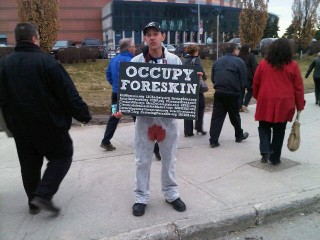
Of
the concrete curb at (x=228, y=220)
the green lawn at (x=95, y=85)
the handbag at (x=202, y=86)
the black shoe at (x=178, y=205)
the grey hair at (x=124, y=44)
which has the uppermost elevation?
the grey hair at (x=124, y=44)

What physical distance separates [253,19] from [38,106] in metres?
25.5

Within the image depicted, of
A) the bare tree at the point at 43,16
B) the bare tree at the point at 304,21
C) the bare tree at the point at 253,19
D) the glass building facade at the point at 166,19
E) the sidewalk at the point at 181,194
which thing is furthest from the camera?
the glass building facade at the point at 166,19

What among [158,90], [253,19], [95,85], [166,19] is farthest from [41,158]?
[166,19]

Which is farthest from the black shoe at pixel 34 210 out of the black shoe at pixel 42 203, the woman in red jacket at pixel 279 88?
the woman in red jacket at pixel 279 88

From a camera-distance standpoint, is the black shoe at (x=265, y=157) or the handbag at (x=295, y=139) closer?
the handbag at (x=295, y=139)

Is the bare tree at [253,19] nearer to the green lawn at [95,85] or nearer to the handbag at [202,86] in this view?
the green lawn at [95,85]

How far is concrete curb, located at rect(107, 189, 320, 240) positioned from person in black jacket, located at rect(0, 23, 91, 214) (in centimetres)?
91

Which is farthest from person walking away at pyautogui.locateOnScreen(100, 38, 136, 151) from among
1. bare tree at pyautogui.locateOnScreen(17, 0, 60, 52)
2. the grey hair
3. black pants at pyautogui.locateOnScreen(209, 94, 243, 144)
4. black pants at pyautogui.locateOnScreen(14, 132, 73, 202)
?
bare tree at pyautogui.locateOnScreen(17, 0, 60, 52)

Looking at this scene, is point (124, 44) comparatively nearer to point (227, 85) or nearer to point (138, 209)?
point (227, 85)

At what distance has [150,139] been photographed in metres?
3.72

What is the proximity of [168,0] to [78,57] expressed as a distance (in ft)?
147

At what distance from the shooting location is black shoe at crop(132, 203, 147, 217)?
3.74 meters

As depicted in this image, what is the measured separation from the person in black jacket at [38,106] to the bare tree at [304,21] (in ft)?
110

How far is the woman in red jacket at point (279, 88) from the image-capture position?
16.1ft
